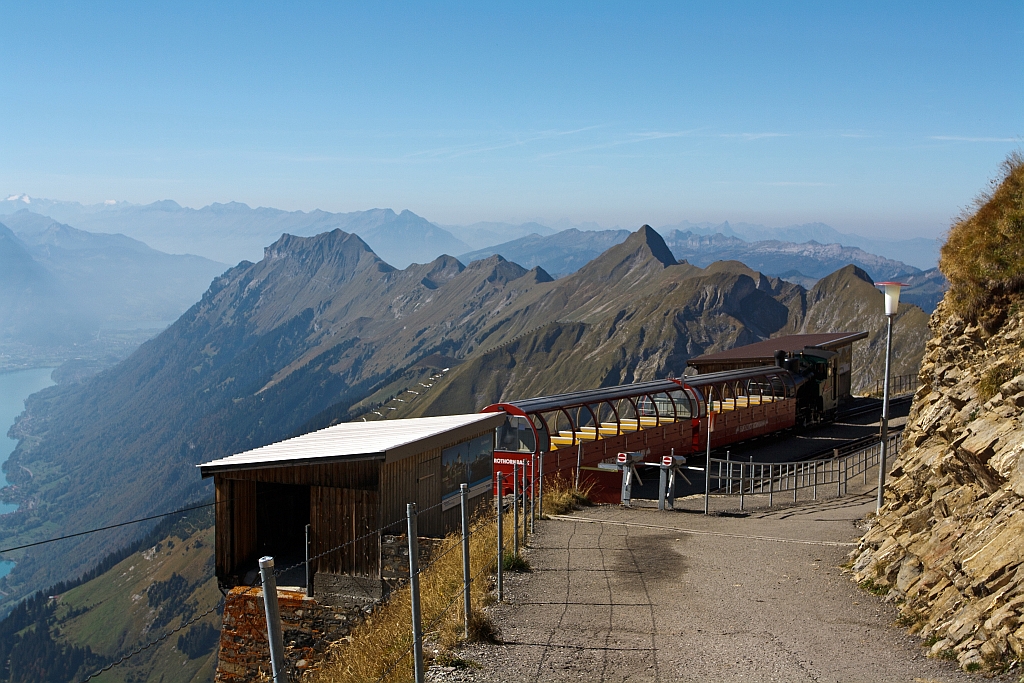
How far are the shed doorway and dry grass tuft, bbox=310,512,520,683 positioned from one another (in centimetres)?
557

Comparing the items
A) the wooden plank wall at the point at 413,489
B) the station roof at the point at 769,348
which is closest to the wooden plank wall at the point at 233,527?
the wooden plank wall at the point at 413,489

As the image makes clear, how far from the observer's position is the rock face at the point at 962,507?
9.33 m

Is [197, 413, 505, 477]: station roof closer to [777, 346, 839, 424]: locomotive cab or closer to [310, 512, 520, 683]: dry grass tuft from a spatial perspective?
[310, 512, 520, 683]: dry grass tuft

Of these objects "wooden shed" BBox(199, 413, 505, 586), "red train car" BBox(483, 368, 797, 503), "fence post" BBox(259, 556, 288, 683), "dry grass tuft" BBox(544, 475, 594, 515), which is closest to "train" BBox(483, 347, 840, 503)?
"red train car" BBox(483, 368, 797, 503)

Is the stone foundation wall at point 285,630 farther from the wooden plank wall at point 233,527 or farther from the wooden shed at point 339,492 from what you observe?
the wooden plank wall at point 233,527

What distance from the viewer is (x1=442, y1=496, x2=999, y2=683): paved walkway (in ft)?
32.6

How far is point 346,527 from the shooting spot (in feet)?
62.0

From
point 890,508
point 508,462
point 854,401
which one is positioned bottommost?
point 854,401

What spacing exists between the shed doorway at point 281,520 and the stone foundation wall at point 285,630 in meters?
2.38


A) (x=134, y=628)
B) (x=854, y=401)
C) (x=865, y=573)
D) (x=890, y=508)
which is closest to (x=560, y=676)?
(x=865, y=573)

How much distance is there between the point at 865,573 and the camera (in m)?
13.8

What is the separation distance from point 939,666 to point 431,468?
1290 cm

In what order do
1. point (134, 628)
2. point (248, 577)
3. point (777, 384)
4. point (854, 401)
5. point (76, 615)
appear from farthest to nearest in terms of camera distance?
point (76, 615), point (134, 628), point (854, 401), point (777, 384), point (248, 577)

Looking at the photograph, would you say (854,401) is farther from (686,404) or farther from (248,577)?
(248,577)
